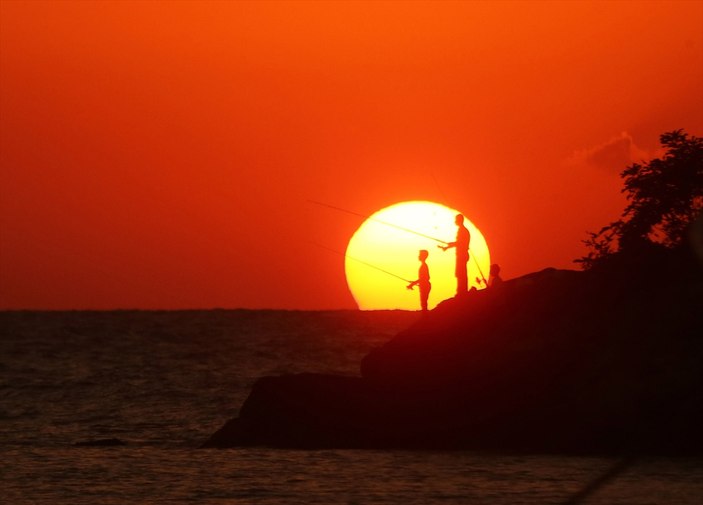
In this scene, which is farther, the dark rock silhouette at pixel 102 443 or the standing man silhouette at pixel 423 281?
the dark rock silhouette at pixel 102 443

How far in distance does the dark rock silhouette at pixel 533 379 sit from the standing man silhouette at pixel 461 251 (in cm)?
27

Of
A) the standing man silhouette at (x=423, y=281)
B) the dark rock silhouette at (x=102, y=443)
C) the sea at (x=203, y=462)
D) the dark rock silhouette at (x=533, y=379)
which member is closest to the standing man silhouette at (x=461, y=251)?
the dark rock silhouette at (x=533, y=379)

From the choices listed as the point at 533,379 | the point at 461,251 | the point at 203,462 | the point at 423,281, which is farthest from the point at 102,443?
the point at 533,379

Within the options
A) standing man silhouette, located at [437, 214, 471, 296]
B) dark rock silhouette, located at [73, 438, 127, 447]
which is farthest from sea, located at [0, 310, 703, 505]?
standing man silhouette, located at [437, 214, 471, 296]

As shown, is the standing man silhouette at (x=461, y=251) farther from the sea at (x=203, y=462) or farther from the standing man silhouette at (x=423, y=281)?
the sea at (x=203, y=462)

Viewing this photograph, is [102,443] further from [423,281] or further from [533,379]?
[533,379]

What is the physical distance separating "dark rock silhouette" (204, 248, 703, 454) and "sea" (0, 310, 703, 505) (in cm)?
61

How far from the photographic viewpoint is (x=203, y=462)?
74.4ft

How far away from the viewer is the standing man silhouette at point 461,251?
24172mm

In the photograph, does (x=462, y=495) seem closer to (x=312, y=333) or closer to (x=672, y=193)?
(x=672, y=193)

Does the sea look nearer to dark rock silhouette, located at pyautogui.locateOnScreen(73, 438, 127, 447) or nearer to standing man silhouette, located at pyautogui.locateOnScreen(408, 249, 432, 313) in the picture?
dark rock silhouette, located at pyautogui.locateOnScreen(73, 438, 127, 447)

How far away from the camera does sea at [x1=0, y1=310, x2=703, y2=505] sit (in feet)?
60.7

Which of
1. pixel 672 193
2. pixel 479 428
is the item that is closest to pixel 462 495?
pixel 479 428

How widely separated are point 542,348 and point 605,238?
505cm
